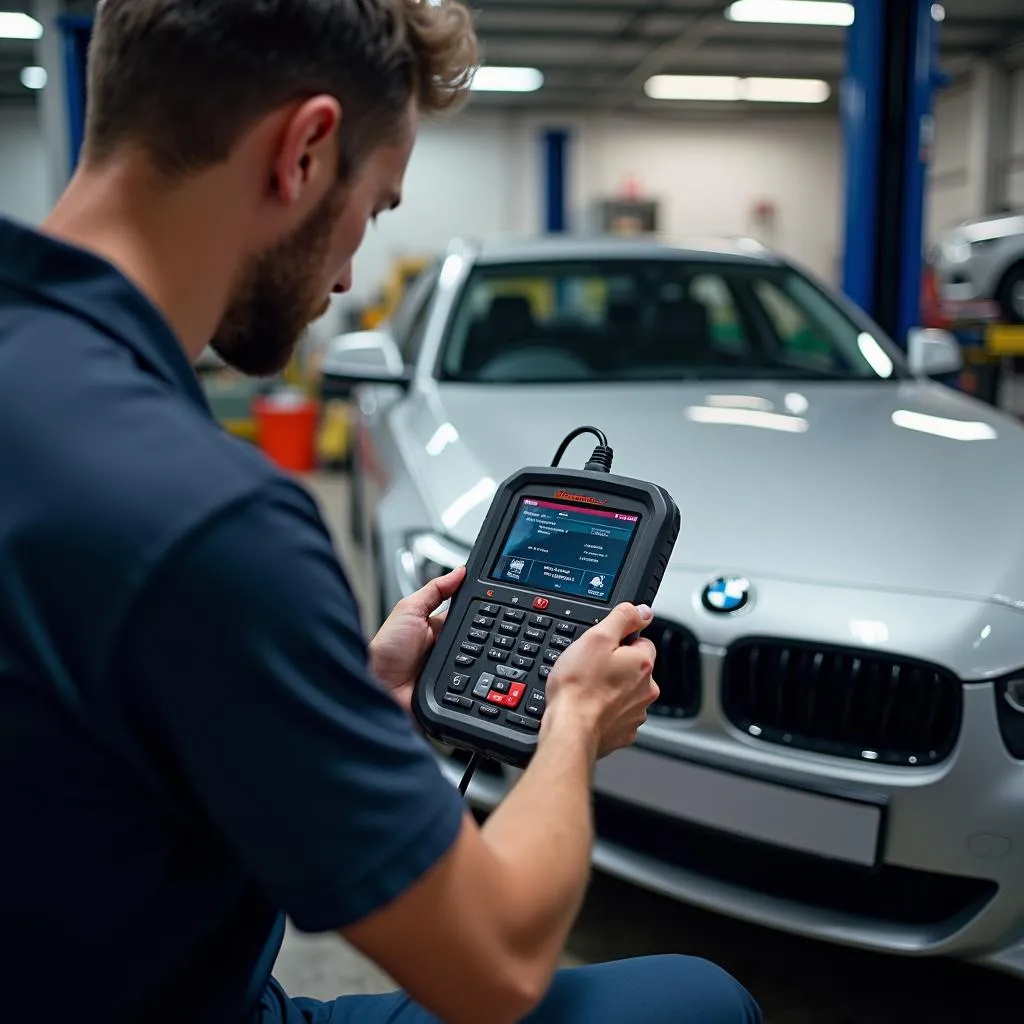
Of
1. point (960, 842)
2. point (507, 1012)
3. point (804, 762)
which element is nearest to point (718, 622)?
point (804, 762)

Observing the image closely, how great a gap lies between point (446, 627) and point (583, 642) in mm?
197

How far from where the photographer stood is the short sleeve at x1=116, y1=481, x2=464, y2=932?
0.55 m

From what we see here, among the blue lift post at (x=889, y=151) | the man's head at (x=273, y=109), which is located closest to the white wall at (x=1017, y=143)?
the blue lift post at (x=889, y=151)

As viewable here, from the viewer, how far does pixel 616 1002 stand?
94 cm

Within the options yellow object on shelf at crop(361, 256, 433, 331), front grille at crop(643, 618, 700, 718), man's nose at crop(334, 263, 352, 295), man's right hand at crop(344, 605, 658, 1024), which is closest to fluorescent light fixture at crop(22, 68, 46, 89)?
yellow object on shelf at crop(361, 256, 433, 331)

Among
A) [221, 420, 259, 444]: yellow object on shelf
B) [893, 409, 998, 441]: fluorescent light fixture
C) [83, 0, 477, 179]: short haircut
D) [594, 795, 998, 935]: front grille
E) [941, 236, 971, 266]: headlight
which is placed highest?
[83, 0, 477, 179]: short haircut

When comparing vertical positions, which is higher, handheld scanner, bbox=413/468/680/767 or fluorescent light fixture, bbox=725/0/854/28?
fluorescent light fixture, bbox=725/0/854/28

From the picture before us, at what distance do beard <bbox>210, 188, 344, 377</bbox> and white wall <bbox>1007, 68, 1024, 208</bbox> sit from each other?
1362 cm

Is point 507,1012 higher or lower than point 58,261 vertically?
lower

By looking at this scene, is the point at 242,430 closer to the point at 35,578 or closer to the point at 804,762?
the point at 804,762

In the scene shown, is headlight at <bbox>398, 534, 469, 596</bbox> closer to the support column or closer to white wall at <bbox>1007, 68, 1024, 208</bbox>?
the support column

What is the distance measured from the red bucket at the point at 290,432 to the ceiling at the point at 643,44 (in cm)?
332

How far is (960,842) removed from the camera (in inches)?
57.8

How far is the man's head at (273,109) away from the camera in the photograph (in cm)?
68
